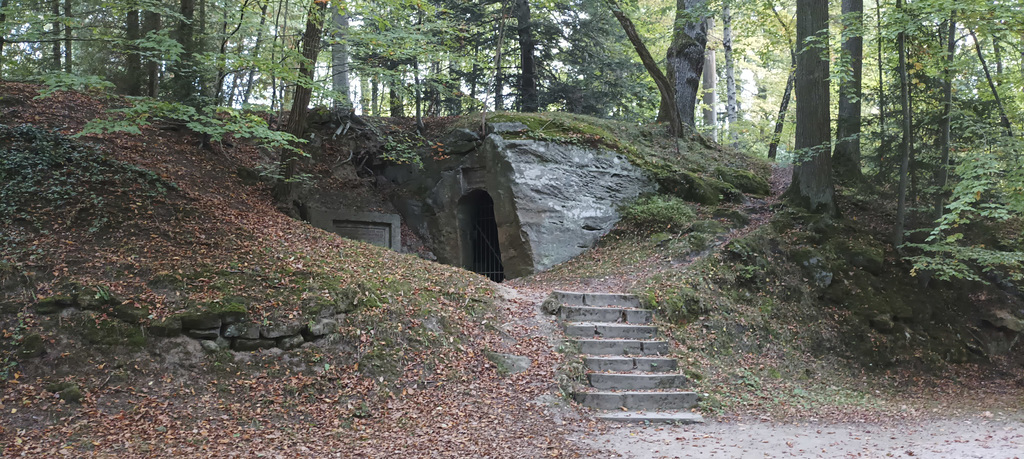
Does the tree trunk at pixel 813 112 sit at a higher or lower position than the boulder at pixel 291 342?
higher

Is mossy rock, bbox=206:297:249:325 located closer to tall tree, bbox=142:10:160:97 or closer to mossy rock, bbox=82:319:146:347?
mossy rock, bbox=82:319:146:347

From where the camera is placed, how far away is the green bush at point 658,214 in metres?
11.7

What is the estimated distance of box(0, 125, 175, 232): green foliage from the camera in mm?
7004

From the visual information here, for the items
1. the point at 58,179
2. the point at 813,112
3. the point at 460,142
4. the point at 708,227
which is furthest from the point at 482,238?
the point at 58,179

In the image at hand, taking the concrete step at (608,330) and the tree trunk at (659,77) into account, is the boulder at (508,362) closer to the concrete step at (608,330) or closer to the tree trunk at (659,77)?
the concrete step at (608,330)

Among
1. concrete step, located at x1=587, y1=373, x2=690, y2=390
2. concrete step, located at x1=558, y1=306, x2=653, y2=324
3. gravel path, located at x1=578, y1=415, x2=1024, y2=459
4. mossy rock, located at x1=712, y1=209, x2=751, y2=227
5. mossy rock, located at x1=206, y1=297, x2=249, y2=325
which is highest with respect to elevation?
mossy rock, located at x1=712, y1=209, x2=751, y2=227

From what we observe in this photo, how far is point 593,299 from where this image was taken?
342 inches

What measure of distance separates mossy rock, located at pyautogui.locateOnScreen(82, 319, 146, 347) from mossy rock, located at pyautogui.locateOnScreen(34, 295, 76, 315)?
306 millimetres

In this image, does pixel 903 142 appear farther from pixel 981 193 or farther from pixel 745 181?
pixel 745 181

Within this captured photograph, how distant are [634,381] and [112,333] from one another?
18.7 feet

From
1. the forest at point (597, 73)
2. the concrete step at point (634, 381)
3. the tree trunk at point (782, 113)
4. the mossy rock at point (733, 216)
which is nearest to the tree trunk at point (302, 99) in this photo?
the forest at point (597, 73)

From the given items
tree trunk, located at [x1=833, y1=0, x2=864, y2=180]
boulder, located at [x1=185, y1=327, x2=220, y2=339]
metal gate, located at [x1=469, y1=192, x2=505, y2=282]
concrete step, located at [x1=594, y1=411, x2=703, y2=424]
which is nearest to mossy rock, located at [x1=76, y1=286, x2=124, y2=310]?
boulder, located at [x1=185, y1=327, x2=220, y2=339]

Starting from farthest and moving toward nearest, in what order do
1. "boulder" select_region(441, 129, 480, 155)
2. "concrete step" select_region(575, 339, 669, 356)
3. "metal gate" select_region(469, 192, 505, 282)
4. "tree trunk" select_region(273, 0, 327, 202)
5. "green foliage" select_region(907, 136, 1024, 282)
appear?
"metal gate" select_region(469, 192, 505, 282) → "boulder" select_region(441, 129, 480, 155) → "tree trunk" select_region(273, 0, 327, 202) → "concrete step" select_region(575, 339, 669, 356) → "green foliage" select_region(907, 136, 1024, 282)

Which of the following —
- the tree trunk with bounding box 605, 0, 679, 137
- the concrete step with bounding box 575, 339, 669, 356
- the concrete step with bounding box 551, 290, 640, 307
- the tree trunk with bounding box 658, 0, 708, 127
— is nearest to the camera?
the concrete step with bounding box 575, 339, 669, 356
